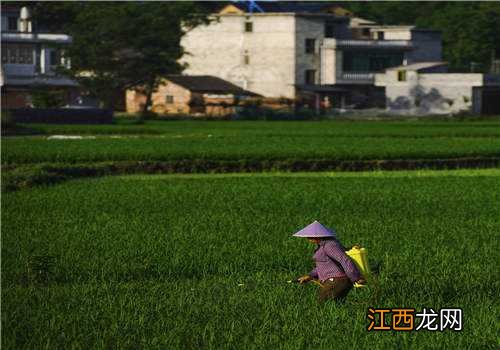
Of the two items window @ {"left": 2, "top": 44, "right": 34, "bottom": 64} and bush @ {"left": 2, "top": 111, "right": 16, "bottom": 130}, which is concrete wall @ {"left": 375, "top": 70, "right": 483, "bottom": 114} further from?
bush @ {"left": 2, "top": 111, "right": 16, "bottom": 130}

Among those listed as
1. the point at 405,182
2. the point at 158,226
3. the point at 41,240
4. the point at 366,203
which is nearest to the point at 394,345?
the point at 41,240

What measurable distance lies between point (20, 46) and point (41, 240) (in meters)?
62.5

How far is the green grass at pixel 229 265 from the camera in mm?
11117

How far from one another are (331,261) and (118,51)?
228 feet

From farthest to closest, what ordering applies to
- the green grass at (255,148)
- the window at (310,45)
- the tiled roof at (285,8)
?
the tiled roof at (285,8), the window at (310,45), the green grass at (255,148)

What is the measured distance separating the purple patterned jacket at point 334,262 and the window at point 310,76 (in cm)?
8029

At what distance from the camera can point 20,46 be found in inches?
3108

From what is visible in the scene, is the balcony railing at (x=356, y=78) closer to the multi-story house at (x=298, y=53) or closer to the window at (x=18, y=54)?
the multi-story house at (x=298, y=53)

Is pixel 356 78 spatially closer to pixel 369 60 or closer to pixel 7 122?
pixel 369 60

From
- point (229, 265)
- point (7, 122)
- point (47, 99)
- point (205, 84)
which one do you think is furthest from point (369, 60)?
point (229, 265)

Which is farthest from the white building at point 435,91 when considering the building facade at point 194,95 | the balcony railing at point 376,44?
the building facade at point 194,95

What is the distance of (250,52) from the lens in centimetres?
9231

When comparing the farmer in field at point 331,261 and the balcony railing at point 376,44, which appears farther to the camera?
the balcony railing at point 376,44

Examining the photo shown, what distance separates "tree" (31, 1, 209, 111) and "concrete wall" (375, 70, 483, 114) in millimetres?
14236
